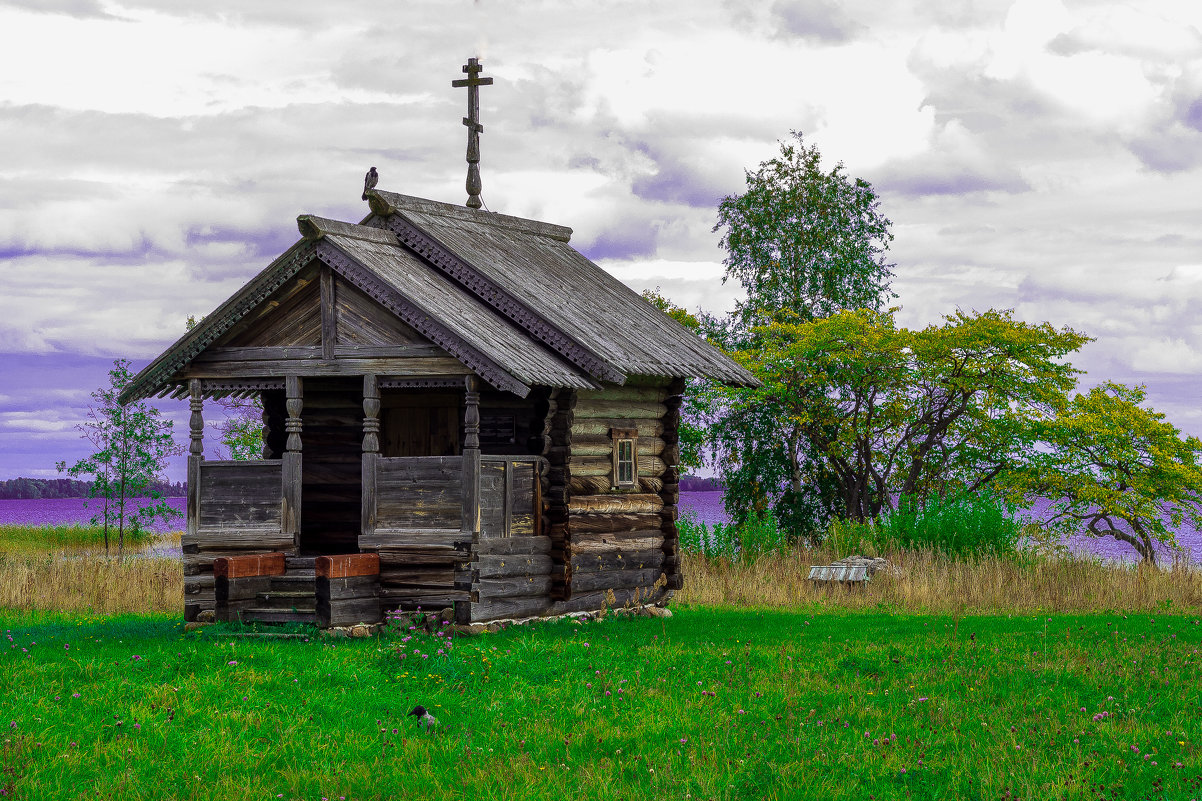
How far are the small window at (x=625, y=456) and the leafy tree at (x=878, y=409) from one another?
10.3 meters

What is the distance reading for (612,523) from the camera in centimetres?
1934

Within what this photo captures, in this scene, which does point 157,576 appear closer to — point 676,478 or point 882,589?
point 676,478

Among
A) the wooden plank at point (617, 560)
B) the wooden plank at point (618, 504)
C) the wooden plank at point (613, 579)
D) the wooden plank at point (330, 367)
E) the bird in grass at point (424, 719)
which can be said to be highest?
the wooden plank at point (330, 367)

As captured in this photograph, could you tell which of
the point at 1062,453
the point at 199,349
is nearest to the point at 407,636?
the point at 199,349

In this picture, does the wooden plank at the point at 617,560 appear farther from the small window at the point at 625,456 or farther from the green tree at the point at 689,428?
the green tree at the point at 689,428

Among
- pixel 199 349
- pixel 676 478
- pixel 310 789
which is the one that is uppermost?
pixel 199 349

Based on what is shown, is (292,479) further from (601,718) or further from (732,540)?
(732,540)

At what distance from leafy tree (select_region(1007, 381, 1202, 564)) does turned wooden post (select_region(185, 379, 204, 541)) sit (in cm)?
1992

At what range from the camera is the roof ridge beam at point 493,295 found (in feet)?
57.5

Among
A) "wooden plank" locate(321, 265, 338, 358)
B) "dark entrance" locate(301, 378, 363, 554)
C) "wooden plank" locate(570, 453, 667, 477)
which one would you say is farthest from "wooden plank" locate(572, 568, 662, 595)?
"wooden plank" locate(321, 265, 338, 358)

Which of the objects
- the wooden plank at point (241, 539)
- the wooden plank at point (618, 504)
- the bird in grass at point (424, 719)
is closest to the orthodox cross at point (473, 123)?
the wooden plank at point (618, 504)

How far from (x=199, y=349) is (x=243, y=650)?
551 centimetres

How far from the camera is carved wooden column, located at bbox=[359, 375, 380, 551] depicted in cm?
1670

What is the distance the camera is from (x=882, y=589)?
74.3ft
